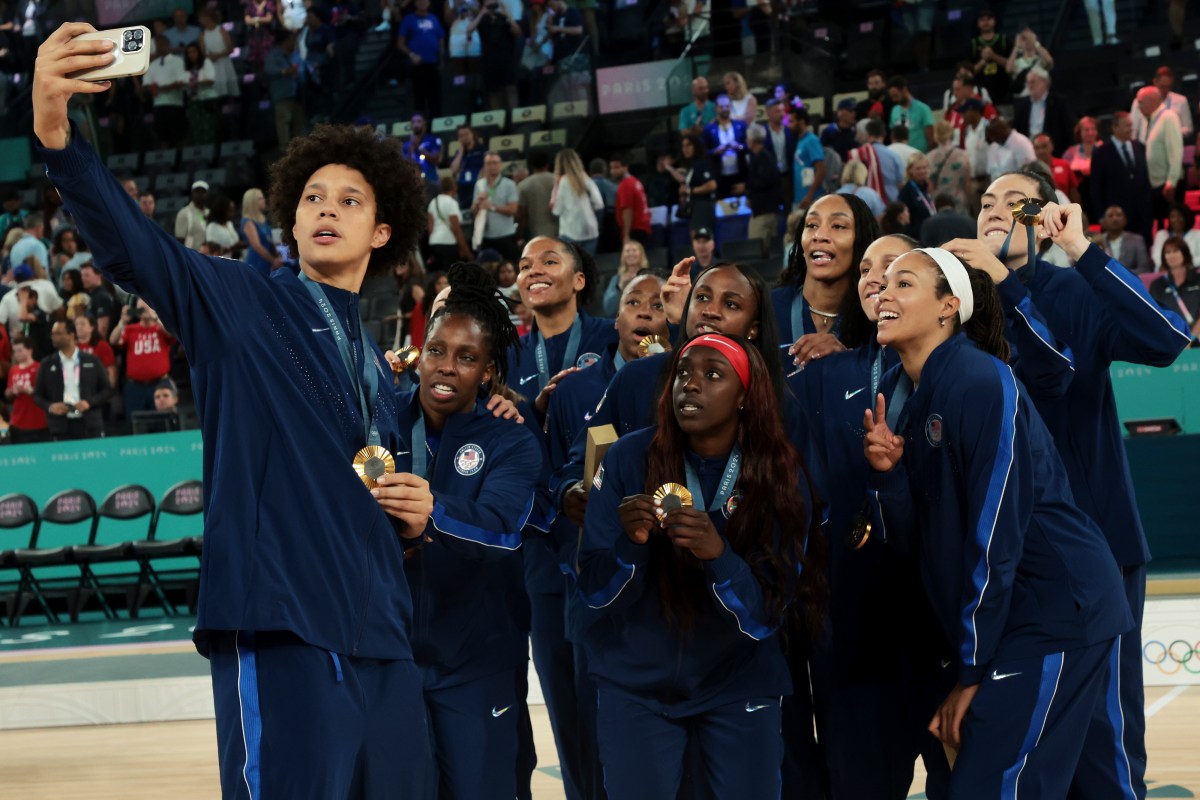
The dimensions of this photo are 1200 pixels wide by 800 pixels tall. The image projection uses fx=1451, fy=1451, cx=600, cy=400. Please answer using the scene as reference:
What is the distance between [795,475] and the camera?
393 cm

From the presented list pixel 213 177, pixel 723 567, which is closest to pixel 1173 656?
pixel 723 567

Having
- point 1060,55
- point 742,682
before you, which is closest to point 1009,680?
point 742,682

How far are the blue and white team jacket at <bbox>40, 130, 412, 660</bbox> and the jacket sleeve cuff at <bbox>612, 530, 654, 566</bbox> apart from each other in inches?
38.9

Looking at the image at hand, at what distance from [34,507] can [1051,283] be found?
982 centimetres

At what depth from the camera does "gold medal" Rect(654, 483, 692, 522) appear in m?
3.65

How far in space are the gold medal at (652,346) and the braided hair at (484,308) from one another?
0.45 meters

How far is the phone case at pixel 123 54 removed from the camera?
7.87 ft

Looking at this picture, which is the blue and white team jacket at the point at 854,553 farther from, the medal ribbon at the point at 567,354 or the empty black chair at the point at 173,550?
the empty black chair at the point at 173,550

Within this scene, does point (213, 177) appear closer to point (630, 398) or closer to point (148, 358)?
point (148, 358)

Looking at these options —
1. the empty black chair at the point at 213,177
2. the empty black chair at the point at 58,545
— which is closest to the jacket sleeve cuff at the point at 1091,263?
the empty black chair at the point at 58,545

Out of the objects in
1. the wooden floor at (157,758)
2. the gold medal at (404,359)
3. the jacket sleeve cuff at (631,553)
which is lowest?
the wooden floor at (157,758)

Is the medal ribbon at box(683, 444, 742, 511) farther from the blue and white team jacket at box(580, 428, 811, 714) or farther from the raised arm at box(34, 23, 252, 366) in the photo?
the raised arm at box(34, 23, 252, 366)

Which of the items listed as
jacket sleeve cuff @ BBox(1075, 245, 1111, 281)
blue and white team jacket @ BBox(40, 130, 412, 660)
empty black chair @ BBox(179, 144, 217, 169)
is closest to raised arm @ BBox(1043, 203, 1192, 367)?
jacket sleeve cuff @ BBox(1075, 245, 1111, 281)

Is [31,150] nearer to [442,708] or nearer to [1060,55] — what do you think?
[1060,55]
